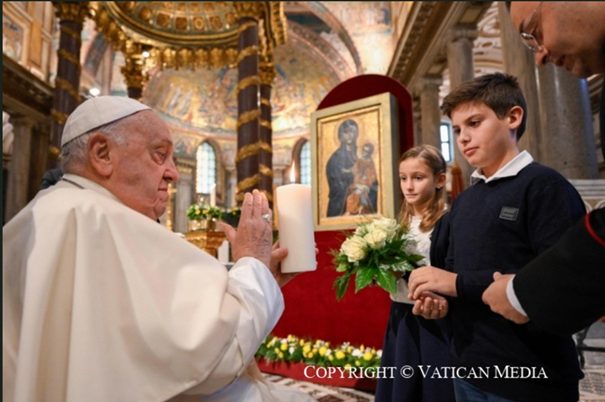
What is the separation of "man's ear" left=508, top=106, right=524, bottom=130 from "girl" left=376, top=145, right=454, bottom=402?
451 millimetres

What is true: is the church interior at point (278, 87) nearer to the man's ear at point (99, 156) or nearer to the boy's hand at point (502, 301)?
the boy's hand at point (502, 301)

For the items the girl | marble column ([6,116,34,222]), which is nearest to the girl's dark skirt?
the girl

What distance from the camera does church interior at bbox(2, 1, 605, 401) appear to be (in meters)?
4.28

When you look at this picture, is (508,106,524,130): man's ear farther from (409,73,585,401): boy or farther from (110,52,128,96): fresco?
(110,52,128,96): fresco

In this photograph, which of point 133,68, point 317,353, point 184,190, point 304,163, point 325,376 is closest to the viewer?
point 325,376

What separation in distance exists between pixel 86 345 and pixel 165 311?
201mm

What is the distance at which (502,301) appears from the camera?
1.12 m

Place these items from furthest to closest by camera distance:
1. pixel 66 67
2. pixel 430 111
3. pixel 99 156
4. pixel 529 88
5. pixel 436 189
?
pixel 430 111, pixel 66 67, pixel 529 88, pixel 436 189, pixel 99 156

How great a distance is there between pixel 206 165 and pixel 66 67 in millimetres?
13212

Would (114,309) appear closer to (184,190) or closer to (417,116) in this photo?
(417,116)

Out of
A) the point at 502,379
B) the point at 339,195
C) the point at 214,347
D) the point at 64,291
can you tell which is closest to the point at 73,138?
the point at 64,291

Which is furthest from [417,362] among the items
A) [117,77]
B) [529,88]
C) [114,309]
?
[117,77]

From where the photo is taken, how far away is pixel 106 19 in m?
11.4

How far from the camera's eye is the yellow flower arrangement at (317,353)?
347cm
